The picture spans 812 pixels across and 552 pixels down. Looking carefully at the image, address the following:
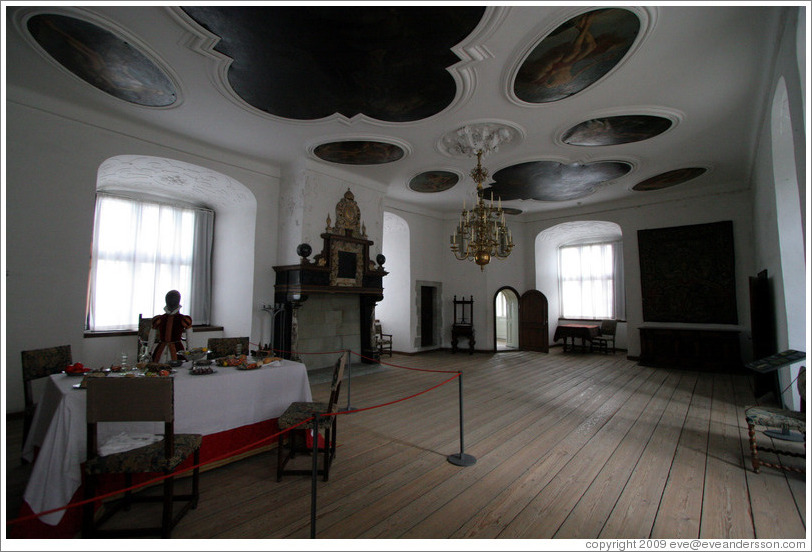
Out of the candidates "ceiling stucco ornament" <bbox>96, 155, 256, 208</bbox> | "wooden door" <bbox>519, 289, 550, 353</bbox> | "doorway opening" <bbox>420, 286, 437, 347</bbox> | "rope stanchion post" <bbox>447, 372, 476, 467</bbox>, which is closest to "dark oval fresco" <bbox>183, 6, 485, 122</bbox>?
"ceiling stucco ornament" <bbox>96, 155, 256, 208</bbox>

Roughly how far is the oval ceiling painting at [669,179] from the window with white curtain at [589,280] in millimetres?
4339

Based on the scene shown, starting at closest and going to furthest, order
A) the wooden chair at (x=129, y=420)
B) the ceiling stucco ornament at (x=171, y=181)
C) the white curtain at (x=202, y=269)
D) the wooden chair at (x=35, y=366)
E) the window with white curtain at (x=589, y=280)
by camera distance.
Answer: the wooden chair at (x=129, y=420), the wooden chair at (x=35, y=366), the ceiling stucco ornament at (x=171, y=181), the white curtain at (x=202, y=269), the window with white curtain at (x=589, y=280)

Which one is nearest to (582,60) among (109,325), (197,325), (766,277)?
(766,277)

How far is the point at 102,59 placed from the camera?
4262 millimetres

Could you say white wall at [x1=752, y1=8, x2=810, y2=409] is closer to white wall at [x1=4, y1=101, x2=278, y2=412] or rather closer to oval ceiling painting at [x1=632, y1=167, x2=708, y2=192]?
oval ceiling painting at [x1=632, y1=167, x2=708, y2=192]

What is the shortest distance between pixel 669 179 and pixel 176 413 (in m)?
10.3

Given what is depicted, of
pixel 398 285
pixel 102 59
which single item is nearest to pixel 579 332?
pixel 398 285

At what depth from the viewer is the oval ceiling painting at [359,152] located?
21.7 feet

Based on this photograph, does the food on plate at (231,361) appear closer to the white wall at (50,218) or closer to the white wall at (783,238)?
the white wall at (50,218)

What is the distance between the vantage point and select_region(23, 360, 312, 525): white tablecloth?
247 centimetres

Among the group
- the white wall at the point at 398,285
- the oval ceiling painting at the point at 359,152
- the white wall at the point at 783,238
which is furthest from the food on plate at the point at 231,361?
the white wall at the point at 398,285

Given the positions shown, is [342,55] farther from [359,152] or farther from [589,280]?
[589,280]

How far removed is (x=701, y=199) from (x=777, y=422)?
7.62 m

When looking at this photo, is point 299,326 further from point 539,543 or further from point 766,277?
point 766,277
